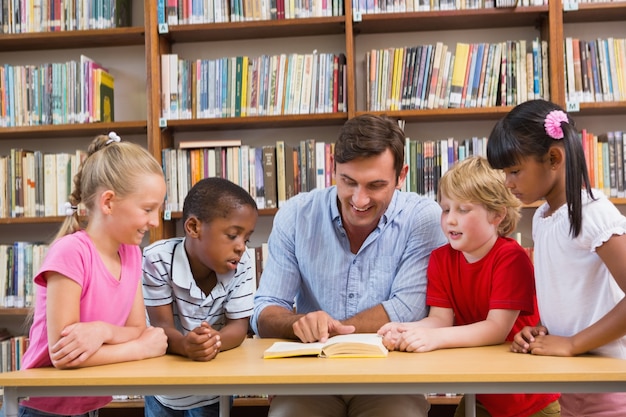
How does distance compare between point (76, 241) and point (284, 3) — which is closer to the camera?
point (76, 241)

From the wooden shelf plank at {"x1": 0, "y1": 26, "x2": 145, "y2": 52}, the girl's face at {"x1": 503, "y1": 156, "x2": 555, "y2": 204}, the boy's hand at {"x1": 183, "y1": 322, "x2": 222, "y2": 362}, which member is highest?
the wooden shelf plank at {"x1": 0, "y1": 26, "x2": 145, "y2": 52}

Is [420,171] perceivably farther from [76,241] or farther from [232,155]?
[76,241]

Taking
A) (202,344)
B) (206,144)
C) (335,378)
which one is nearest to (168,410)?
(202,344)

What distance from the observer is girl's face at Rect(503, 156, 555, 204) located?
1.54 metres

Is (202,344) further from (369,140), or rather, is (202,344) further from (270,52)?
(270,52)

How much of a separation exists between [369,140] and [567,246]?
1.78 ft

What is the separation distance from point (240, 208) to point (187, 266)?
0.65 ft

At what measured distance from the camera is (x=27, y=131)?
321 centimetres

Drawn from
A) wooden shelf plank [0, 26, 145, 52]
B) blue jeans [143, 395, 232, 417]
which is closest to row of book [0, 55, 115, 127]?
wooden shelf plank [0, 26, 145, 52]

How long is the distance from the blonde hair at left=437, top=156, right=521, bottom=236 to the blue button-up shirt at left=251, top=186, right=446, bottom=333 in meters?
0.17

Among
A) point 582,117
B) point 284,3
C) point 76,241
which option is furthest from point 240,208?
point 582,117

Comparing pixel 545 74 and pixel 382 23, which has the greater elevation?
pixel 382 23

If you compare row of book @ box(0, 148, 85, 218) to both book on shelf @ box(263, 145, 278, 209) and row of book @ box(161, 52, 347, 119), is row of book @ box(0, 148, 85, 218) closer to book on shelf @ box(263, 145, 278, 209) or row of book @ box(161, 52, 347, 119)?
row of book @ box(161, 52, 347, 119)

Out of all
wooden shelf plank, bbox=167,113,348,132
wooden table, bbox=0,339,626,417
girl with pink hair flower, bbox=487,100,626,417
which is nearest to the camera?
wooden table, bbox=0,339,626,417
